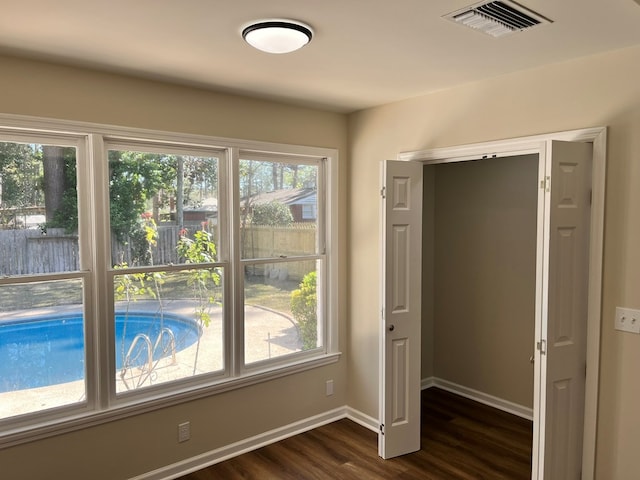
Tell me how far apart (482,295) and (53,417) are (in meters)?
3.46

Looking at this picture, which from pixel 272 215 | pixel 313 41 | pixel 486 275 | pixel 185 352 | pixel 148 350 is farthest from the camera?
pixel 486 275

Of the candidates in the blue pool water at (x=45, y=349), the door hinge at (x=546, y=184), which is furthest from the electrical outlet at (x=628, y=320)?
the blue pool water at (x=45, y=349)

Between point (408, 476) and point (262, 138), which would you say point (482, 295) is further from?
point (262, 138)

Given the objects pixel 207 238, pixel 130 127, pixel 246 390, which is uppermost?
pixel 130 127

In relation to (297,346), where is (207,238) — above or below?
above

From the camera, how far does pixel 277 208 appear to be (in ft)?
12.0

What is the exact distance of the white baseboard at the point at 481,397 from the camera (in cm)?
401

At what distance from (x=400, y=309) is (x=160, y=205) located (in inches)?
69.5

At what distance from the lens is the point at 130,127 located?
9.38ft

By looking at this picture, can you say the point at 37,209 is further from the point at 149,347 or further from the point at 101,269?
the point at 149,347

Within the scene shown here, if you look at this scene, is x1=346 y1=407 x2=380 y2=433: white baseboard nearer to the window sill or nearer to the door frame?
the window sill

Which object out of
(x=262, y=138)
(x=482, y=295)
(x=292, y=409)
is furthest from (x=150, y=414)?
(x=482, y=295)

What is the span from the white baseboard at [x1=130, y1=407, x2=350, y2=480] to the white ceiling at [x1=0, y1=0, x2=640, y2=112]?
8.14 feet

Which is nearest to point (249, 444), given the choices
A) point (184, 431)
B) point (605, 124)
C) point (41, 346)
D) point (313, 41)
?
point (184, 431)
